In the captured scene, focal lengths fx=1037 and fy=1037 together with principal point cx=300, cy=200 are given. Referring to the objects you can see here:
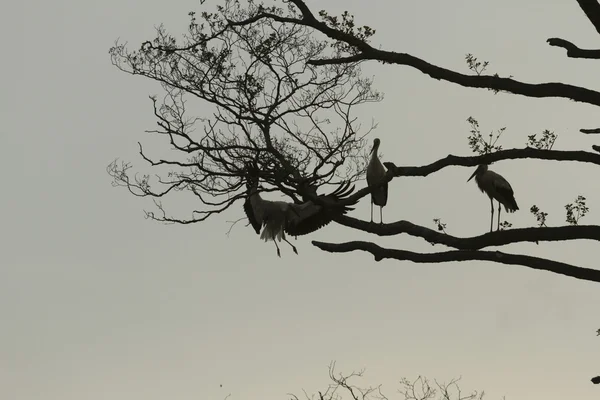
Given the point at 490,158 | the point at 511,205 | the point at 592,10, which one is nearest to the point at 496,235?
the point at 490,158

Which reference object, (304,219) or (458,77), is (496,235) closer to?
(458,77)

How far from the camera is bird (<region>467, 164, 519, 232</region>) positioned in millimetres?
14109

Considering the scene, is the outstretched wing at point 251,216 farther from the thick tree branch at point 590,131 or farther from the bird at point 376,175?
the thick tree branch at point 590,131

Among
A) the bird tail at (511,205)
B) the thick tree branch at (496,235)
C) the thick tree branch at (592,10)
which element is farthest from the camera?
the bird tail at (511,205)

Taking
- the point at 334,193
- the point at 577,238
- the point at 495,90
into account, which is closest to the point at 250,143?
the point at 334,193

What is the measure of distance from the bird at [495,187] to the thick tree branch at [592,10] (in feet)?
17.0

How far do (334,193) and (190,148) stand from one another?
2.20 meters

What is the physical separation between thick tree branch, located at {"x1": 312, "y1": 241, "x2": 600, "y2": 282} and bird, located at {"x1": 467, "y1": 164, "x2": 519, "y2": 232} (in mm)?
4129

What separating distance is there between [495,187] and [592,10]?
572 centimetres

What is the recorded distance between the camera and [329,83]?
13727mm

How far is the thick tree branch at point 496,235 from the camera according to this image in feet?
30.0

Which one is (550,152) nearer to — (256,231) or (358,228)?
(358,228)

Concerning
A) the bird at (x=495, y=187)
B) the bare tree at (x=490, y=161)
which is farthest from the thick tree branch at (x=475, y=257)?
the bird at (x=495, y=187)

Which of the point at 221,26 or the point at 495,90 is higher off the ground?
the point at 221,26
